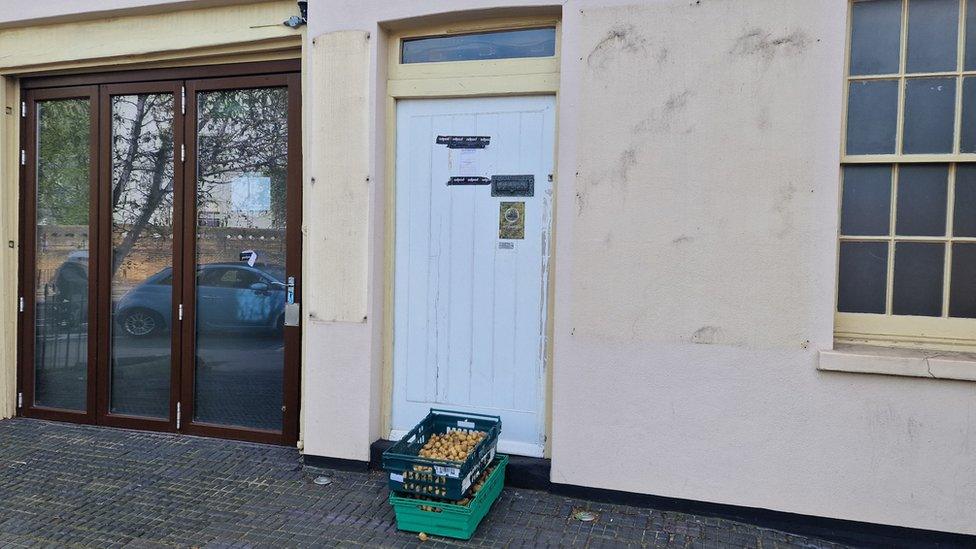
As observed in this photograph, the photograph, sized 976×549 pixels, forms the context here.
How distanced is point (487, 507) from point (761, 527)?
1.66 meters

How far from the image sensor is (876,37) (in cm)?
392

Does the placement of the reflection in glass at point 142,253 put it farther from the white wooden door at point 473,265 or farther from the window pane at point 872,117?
the window pane at point 872,117

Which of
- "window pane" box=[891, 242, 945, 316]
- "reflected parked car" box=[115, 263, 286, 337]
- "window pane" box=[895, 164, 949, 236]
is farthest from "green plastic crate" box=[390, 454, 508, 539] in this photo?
"window pane" box=[895, 164, 949, 236]

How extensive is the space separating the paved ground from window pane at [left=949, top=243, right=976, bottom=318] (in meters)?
1.61

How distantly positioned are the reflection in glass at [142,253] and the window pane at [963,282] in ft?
18.8

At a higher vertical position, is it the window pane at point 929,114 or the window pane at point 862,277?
the window pane at point 929,114

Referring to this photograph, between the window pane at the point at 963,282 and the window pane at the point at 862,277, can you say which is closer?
the window pane at the point at 963,282

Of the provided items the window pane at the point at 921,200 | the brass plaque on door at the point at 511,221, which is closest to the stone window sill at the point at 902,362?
the window pane at the point at 921,200

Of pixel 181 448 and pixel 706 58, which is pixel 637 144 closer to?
pixel 706 58

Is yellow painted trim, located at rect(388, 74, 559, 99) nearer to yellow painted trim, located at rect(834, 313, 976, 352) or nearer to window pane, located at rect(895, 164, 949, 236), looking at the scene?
window pane, located at rect(895, 164, 949, 236)

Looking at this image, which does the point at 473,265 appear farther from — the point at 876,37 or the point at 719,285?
the point at 876,37

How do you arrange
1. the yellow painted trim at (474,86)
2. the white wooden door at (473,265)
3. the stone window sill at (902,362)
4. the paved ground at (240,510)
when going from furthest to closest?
the white wooden door at (473,265), the yellow painted trim at (474,86), the paved ground at (240,510), the stone window sill at (902,362)

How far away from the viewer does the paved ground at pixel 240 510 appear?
3.80m

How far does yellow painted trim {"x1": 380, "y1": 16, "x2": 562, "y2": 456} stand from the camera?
447 cm
